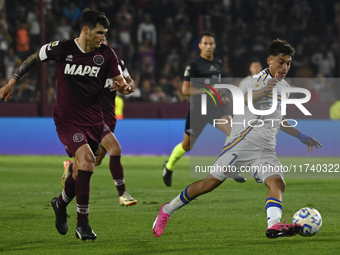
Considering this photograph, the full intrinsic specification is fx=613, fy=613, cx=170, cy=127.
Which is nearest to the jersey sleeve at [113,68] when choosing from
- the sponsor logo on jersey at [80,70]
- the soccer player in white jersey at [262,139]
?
the sponsor logo on jersey at [80,70]

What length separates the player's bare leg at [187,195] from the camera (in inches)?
205

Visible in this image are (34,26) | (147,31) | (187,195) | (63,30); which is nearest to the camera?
(187,195)

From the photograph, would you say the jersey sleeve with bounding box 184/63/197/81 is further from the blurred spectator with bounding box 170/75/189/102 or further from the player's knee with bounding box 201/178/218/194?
the blurred spectator with bounding box 170/75/189/102

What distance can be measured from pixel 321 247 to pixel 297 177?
21.0 feet

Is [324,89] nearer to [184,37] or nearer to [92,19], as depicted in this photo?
[184,37]

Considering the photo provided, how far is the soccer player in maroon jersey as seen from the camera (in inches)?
220

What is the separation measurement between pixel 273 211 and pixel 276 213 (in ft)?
0.10

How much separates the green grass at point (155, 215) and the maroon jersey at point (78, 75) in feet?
3.70

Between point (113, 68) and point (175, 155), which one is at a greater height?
point (113, 68)

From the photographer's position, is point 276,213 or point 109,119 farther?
point 109,119

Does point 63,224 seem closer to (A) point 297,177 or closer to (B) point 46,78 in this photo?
(A) point 297,177

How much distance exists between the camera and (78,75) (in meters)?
5.67

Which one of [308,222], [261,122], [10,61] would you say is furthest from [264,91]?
[10,61]

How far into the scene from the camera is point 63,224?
18.5 feet
